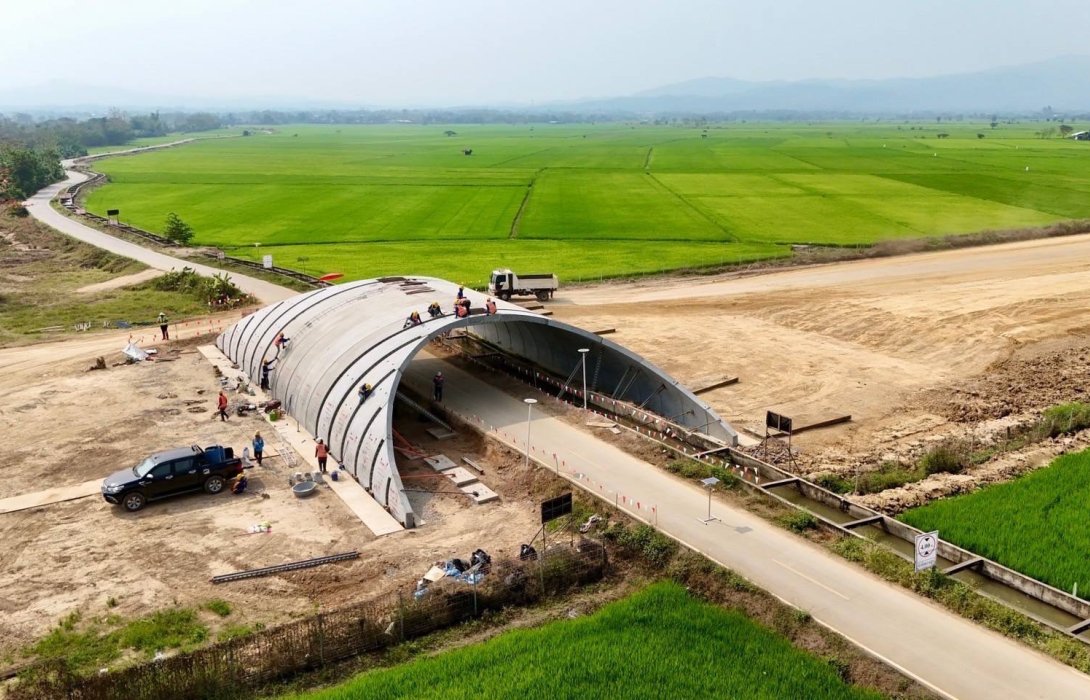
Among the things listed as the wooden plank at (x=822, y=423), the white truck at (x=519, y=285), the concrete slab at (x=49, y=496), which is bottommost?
the wooden plank at (x=822, y=423)

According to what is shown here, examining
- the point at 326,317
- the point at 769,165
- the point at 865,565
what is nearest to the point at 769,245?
the point at 326,317

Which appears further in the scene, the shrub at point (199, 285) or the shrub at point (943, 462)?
the shrub at point (199, 285)

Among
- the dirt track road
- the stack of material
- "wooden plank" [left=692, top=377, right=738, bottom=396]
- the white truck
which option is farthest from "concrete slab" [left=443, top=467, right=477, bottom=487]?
the white truck

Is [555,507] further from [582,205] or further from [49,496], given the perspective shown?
[582,205]

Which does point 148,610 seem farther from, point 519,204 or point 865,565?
point 519,204

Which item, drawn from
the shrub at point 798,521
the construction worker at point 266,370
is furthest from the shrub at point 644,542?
the construction worker at point 266,370

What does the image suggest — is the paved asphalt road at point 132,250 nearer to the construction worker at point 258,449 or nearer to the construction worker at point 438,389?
the construction worker at point 438,389

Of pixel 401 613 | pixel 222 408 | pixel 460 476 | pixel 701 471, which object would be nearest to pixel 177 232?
pixel 222 408
